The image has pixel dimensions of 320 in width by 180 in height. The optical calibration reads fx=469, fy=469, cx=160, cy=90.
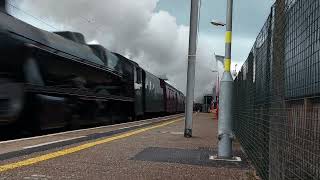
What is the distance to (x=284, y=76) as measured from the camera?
4.80 m

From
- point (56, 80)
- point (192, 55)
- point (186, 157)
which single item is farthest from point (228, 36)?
point (56, 80)

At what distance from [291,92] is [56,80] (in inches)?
427

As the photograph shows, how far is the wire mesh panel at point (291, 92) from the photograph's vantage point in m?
3.50

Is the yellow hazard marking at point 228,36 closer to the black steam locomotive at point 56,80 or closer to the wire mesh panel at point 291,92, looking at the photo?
the wire mesh panel at point 291,92

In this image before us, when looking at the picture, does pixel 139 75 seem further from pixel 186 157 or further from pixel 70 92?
pixel 186 157

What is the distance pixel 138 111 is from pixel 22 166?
1848 cm

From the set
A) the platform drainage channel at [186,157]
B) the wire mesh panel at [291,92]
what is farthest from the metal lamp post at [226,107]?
the wire mesh panel at [291,92]

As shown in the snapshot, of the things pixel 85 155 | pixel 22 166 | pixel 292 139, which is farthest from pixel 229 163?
pixel 292 139

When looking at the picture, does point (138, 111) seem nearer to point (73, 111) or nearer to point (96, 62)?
point (96, 62)

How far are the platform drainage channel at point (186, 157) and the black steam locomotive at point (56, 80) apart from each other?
4.09m

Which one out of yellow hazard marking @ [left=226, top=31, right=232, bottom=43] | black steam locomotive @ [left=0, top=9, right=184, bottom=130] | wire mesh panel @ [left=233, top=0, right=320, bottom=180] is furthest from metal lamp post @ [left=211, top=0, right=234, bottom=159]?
black steam locomotive @ [left=0, top=9, right=184, bottom=130]

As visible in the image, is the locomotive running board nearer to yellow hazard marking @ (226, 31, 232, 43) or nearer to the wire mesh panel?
yellow hazard marking @ (226, 31, 232, 43)

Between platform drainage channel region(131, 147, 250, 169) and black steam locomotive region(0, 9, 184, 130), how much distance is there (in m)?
4.09

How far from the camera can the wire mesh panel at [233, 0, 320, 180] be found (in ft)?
11.5
